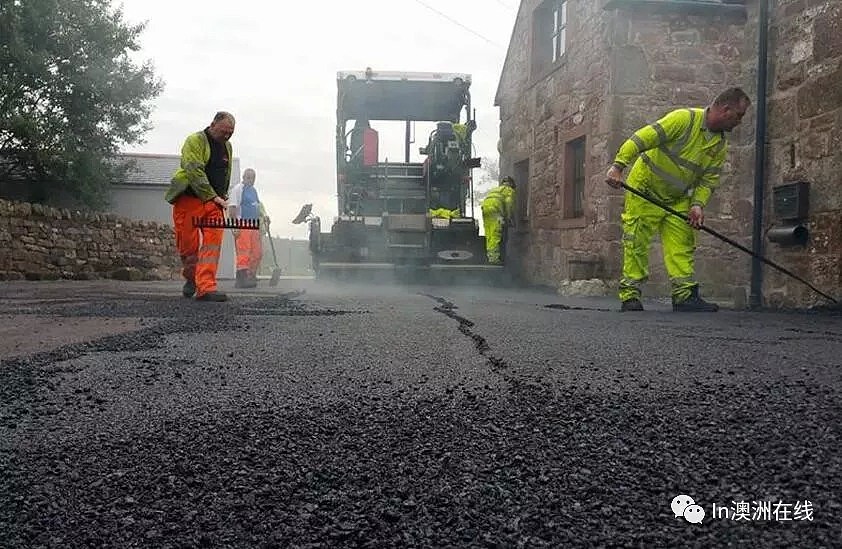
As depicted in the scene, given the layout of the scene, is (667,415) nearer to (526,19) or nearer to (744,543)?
(744,543)

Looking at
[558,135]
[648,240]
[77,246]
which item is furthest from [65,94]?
[648,240]

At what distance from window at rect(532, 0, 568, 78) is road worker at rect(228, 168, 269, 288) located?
4.97 meters

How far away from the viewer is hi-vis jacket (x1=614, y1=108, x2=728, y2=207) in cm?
551

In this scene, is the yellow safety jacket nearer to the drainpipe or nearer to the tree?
the drainpipe

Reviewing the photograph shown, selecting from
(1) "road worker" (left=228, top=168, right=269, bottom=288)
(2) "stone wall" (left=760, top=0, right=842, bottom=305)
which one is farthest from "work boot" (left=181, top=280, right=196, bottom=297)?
(2) "stone wall" (left=760, top=0, right=842, bottom=305)

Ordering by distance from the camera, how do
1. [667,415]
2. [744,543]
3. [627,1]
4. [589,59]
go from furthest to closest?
[589,59] → [627,1] → [667,415] → [744,543]

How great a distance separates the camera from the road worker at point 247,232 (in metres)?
9.64

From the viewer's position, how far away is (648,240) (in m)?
5.88

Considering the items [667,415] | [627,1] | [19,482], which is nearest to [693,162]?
[627,1]

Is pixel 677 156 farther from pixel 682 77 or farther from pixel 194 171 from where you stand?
pixel 194 171

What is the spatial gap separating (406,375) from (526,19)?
1094cm

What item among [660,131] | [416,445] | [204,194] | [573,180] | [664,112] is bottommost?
[416,445]

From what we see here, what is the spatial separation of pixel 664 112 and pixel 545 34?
12.7 feet

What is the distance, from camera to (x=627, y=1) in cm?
831
